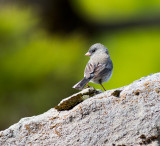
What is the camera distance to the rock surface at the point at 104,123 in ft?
9.86

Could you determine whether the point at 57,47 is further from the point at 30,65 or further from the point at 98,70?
the point at 98,70

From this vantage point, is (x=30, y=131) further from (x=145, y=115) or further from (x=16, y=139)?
(x=145, y=115)

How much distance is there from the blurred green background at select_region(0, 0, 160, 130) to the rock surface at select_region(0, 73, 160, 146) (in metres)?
1.67

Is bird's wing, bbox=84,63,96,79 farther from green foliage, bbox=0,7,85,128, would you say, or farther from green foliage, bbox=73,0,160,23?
green foliage, bbox=73,0,160,23

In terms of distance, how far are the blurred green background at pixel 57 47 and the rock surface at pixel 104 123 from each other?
5.48ft

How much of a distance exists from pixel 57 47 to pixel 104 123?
96.4 inches

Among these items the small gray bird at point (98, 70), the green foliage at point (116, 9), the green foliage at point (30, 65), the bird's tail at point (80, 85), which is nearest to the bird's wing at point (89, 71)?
the small gray bird at point (98, 70)

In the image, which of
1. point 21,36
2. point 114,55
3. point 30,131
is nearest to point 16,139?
point 30,131

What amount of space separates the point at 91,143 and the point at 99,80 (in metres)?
1.63

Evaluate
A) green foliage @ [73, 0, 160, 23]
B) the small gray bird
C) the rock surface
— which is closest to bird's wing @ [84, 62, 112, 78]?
the small gray bird

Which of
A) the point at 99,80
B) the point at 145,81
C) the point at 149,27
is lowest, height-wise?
the point at 145,81

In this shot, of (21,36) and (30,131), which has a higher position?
(21,36)

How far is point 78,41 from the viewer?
17.6 feet

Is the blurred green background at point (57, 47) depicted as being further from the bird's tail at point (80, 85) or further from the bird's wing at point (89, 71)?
the bird's tail at point (80, 85)
